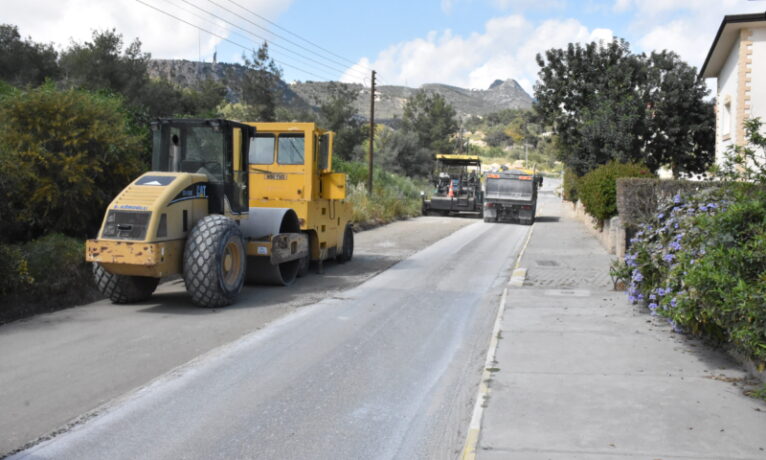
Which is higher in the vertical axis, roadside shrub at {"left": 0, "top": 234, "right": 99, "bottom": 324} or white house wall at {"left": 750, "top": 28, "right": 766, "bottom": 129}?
white house wall at {"left": 750, "top": 28, "right": 766, "bottom": 129}

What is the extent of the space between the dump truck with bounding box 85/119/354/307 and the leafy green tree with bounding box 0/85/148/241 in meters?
1.26

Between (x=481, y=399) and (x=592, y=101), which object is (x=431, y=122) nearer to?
(x=592, y=101)

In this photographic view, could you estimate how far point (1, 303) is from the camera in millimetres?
9414

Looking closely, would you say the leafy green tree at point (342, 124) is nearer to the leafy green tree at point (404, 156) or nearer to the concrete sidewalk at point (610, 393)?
the leafy green tree at point (404, 156)

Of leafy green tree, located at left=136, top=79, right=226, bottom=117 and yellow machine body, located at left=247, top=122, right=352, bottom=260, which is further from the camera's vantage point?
leafy green tree, located at left=136, top=79, right=226, bottom=117

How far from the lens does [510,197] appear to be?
32938mm

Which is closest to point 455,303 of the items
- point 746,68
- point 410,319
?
point 410,319

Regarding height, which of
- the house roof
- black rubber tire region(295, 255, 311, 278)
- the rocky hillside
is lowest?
black rubber tire region(295, 255, 311, 278)

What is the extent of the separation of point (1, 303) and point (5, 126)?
3.29 metres

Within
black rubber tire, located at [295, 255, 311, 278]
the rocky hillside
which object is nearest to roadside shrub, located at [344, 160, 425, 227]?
the rocky hillside

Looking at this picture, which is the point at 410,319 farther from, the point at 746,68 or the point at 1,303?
the point at 746,68

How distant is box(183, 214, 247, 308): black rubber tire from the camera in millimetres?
9781

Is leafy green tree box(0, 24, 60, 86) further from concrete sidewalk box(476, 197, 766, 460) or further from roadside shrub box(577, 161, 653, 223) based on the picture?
concrete sidewalk box(476, 197, 766, 460)

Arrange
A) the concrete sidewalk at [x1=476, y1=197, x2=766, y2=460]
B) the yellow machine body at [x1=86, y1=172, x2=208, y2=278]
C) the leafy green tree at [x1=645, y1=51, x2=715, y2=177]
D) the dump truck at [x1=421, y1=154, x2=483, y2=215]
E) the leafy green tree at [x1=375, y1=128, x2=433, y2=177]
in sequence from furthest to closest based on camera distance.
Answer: the leafy green tree at [x1=375, y1=128, x2=433, y2=177], the dump truck at [x1=421, y1=154, x2=483, y2=215], the leafy green tree at [x1=645, y1=51, x2=715, y2=177], the yellow machine body at [x1=86, y1=172, x2=208, y2=278], the concrete sidewalk at [x1=476, y1=197, x2=766, y2=460]
